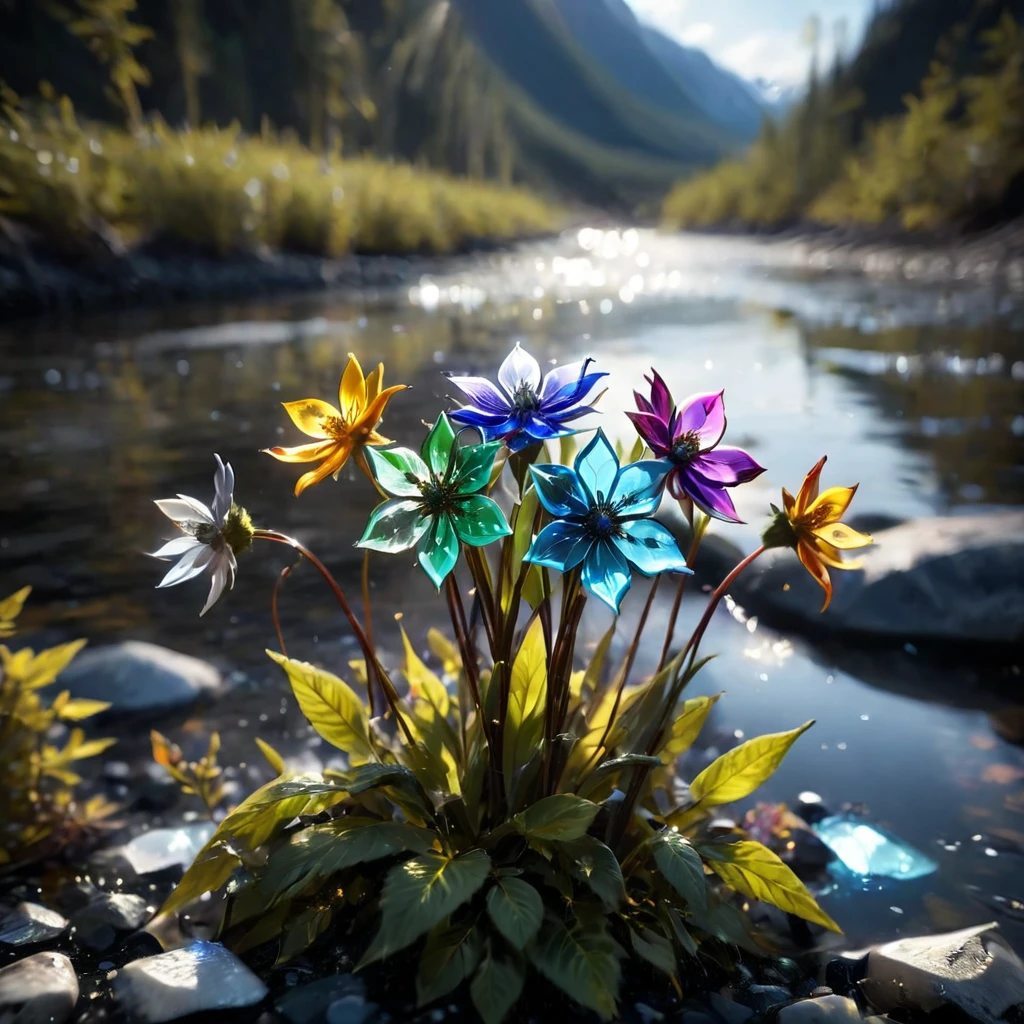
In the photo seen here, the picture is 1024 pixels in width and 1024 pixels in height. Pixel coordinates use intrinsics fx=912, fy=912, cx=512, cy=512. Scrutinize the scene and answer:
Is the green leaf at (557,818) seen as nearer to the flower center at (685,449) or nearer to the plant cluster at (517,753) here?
the plant cluster at (517,753)

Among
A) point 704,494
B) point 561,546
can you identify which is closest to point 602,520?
point 561,546

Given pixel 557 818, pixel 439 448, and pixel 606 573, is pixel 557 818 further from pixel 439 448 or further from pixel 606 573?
pixel 439 448

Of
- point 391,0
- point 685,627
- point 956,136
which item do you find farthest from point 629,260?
point 391,0

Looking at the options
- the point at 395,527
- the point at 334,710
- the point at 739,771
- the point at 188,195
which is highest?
the point at 188,195

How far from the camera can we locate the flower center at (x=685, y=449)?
143cm

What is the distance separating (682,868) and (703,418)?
755 millimetres

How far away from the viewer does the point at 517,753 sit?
170cm

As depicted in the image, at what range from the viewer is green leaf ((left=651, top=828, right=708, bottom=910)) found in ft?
4.96

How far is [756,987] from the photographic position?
1.67 m

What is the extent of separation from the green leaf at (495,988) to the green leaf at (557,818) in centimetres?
20

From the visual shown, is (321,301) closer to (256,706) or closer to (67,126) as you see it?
(67,126)

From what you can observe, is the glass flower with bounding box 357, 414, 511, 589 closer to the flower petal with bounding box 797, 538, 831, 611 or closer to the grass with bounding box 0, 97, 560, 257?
the flower petal with bounding box 797, 538, 831, 611

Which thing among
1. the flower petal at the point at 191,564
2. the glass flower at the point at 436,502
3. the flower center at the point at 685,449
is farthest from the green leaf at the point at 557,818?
the flower petal at the point at 191,564

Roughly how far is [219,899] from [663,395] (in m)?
1.52
